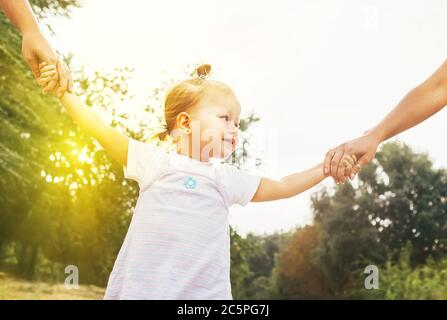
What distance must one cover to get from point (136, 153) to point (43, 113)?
12721 mm

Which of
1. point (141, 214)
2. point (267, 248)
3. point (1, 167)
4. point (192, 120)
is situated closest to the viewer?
point (141, 214)

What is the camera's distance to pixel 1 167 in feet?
42.0

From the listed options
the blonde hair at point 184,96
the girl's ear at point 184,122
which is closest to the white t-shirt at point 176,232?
the girl's ear at point 184,122

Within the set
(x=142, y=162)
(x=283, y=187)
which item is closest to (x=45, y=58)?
(x=142, y=162)

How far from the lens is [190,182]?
88.4 inches

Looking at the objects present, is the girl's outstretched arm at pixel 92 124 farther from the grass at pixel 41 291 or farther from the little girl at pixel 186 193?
the grass at pixel 41 291

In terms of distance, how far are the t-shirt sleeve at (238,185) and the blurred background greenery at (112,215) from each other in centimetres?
1086

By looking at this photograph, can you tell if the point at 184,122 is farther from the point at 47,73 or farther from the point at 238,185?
the point at 47,73

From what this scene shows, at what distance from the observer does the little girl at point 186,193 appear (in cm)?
210

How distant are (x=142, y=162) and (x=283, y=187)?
576 millimetres

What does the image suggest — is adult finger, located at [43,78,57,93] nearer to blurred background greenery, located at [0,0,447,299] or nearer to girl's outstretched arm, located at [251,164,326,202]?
girl's outstretched arm, located at [251,164,326,202]
